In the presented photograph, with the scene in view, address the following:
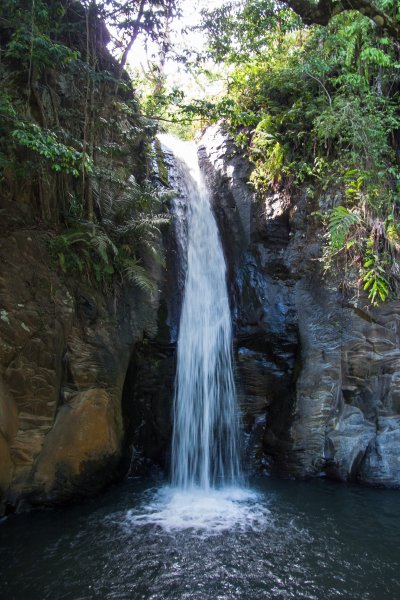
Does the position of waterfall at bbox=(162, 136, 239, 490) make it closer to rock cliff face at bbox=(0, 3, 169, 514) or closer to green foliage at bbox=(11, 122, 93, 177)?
rock cliff face at bbox=(0, 3, 169, 514)

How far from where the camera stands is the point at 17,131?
14.9 feet

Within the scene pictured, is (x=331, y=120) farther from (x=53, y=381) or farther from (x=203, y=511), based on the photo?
(x=203, y=511)

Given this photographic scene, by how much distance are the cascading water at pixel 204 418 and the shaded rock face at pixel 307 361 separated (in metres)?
0.34

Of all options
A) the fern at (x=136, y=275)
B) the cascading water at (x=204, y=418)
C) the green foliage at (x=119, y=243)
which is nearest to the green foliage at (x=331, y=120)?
the cascading water at (x=204, y=418)

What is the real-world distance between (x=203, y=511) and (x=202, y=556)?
114 centimetres

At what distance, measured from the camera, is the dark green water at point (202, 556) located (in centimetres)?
376

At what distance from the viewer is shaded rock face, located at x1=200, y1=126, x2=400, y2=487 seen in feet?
22.1

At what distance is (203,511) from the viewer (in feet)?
17.8

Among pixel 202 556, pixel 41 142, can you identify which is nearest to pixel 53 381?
pixel 202 556

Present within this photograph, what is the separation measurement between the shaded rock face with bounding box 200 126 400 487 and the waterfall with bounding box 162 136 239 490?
0.27 m

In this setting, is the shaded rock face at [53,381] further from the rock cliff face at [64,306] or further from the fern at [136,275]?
the fern at [136,275]

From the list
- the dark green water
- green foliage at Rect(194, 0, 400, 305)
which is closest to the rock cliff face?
the dark green water

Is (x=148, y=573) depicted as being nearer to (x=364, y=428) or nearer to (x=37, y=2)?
(x=364, y=428)

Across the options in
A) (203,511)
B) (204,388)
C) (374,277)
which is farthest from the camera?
(204,388)
